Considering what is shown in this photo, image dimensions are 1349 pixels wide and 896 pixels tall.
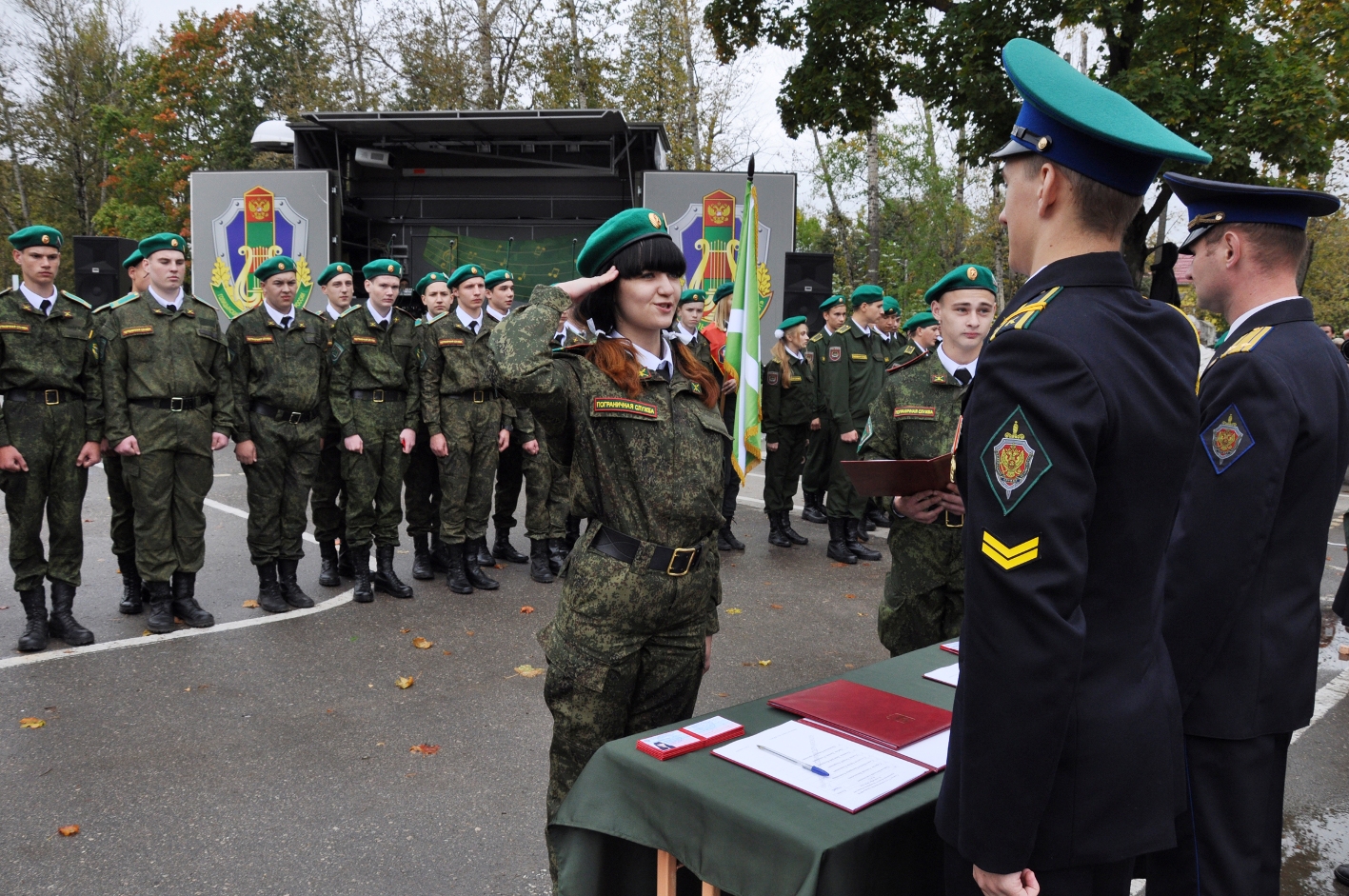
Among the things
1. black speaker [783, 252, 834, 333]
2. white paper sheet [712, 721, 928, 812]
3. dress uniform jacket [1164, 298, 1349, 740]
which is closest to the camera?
white paper sheet [712, 721, 928, 812]

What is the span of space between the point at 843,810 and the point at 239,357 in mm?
5504

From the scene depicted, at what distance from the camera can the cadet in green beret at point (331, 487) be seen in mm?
6785

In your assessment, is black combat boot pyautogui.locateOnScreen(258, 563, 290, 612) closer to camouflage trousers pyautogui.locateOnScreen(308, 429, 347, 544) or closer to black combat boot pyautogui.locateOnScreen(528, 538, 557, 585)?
camouflage trousers pyautogui.locateOnScreen(308, 429, 347, 544)

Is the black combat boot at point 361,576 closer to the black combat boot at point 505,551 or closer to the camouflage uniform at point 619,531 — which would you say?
the black combat boot at point 505,551

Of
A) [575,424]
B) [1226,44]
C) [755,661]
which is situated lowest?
[755,661]

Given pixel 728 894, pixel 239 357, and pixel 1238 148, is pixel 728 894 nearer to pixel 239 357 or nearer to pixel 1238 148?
pixel 239 357

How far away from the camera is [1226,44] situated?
36.2 ft

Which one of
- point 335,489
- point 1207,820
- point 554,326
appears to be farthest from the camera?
point 335,489

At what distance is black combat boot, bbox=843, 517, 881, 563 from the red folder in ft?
18.9

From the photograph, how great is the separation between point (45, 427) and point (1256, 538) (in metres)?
5.75

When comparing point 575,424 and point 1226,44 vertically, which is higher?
point 1226,44

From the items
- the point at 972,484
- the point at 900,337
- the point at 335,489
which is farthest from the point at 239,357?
the point at 900,337

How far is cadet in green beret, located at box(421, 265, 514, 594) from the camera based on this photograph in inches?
270

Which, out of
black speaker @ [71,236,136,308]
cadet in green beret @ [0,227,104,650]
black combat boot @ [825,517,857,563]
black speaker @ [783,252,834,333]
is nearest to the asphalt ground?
cadet in green beret @ [0,227,104,650]
